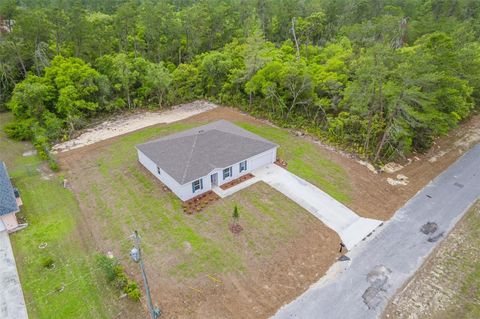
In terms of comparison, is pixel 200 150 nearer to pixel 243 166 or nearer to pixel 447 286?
pixel 243 166

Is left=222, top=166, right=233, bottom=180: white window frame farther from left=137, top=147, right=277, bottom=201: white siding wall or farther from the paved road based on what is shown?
the paved road

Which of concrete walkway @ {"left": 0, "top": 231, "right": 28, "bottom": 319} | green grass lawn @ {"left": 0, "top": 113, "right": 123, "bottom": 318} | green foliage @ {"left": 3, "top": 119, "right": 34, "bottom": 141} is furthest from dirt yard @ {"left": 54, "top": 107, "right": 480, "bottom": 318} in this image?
green foliage @ {"left": 3, "top": 119, "right": 34, "bottom": 141}

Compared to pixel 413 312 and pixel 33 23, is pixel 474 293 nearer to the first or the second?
pixel 413 312

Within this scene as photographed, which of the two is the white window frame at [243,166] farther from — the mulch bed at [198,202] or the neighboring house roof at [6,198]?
the neighboring house roof at [6,198]

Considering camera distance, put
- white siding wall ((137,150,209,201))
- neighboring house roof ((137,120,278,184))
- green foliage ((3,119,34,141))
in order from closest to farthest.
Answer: white siding wall ((137,150,209,201))
neighboring house roof ((137,120,278,184))
green foliage ((3,119,34,141))

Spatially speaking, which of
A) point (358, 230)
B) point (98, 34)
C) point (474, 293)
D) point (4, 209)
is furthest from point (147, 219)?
point (98, 34)

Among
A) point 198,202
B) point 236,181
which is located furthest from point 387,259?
point 198,202
